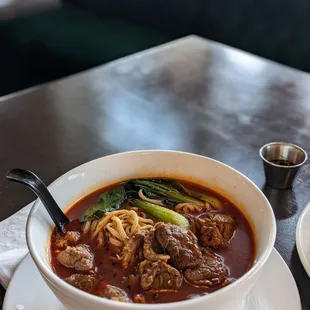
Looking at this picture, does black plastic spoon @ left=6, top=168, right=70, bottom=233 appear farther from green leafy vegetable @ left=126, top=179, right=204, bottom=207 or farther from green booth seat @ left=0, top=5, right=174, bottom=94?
green booth seat @ left=0, top=5, right=174, bottom=94

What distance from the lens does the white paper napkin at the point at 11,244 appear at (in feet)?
3.72

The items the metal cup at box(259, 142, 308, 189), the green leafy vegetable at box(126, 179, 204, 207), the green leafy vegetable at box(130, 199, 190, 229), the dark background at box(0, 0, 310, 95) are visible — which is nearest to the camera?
the green leafy vegetable at box(130, 199, 190, 229)

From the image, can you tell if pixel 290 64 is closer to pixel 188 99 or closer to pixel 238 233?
pixel 188 99

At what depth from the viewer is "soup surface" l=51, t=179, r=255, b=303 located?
0.96m

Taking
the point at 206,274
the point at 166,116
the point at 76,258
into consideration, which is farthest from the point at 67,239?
the point at 166,116

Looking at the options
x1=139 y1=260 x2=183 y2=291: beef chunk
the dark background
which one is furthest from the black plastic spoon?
the dark background

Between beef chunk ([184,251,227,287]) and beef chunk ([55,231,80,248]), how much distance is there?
27 cm

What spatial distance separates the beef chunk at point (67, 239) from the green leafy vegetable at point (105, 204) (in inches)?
2.4

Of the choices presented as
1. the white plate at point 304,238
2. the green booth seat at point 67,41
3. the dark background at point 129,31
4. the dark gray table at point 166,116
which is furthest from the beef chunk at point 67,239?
the green booth seat at point 67,41

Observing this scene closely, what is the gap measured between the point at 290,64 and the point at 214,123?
1.72 metres

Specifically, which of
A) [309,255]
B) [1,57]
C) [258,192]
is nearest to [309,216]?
[309,255]

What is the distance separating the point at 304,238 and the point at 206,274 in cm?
36

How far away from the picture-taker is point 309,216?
1.27m

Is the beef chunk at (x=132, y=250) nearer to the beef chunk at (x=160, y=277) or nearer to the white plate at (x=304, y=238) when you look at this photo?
the beef chunk at (x=160, y=277)
